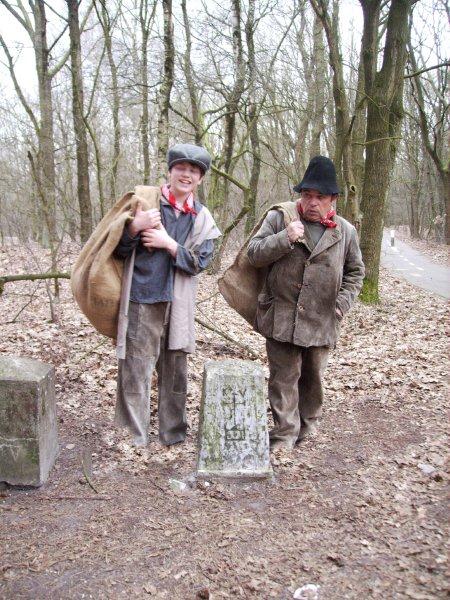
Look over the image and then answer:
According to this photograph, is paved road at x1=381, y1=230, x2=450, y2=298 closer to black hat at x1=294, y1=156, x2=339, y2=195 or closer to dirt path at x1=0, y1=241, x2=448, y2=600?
dirt path at x1=0, y1=241, x2=448, y2=600

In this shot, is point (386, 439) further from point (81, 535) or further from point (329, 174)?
point (81, 535)

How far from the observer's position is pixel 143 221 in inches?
134

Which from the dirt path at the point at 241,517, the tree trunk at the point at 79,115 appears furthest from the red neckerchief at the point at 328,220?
the tree trunk at the point at 79,115

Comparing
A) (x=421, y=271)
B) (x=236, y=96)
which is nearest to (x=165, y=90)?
(x=236, y=96)

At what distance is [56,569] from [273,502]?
1430mm

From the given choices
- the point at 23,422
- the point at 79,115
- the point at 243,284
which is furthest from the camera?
the point at 79,115

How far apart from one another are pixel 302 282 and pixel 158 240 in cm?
110

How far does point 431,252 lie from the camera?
84.4 ft

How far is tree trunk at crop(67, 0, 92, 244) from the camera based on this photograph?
36.4ft

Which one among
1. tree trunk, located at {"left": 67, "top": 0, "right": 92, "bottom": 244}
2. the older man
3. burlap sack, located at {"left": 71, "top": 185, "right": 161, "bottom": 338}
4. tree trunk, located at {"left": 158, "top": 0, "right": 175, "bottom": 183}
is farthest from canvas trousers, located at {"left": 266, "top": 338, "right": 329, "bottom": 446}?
tree trunk, located at {"left": 67, "top": 0, "right": 92, "bottom": 244}

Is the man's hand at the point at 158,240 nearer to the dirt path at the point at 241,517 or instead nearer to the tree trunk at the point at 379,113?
the dirt path at the point at 241,517

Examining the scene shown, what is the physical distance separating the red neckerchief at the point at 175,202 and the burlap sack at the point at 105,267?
0.06m

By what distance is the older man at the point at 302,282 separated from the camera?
3.58m

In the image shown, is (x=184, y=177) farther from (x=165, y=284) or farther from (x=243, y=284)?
(x=243, y=284)
